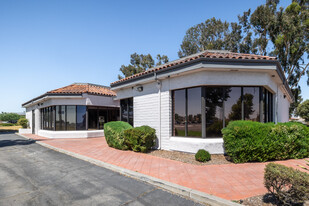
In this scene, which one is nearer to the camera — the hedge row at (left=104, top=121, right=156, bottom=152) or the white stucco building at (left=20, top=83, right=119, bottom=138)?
the hedge row at (left=104, top=121, right=156, bottom=152)

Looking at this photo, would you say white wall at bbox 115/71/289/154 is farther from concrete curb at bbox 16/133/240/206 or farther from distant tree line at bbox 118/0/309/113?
distant tree line at bbox 118/0/309/113

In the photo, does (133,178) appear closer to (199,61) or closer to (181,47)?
(199,61)

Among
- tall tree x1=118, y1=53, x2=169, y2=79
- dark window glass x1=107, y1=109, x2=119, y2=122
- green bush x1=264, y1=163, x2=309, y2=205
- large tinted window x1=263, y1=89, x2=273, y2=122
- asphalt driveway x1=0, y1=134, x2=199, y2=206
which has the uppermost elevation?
tall tree x1=118, y1=53, x2=169, y2=79

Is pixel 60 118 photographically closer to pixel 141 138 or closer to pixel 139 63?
pixel 141 138

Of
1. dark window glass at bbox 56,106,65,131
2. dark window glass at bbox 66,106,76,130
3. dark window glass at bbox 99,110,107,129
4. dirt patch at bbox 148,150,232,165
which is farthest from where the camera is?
dark window glass at bbox 99,110,107,129

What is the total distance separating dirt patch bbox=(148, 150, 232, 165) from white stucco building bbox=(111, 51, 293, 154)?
265 mm

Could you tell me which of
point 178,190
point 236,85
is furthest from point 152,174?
point 236,85

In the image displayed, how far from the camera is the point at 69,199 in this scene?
163 inches

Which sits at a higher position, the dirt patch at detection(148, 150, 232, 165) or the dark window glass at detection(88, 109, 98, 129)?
the dark window glass at detection(88, 109, 98, 129)

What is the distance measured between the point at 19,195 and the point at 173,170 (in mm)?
4421

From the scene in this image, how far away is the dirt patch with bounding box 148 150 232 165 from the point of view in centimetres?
680

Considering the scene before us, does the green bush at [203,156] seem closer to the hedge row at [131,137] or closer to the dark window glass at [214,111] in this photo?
the dark window glass at [214,111]

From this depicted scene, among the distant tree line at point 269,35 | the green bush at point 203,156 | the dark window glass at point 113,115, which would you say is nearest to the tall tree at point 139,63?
the distant tree line at point 269,35

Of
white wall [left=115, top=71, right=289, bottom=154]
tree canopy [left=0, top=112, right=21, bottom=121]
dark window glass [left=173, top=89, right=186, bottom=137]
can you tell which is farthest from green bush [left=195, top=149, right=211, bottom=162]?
tree canopy [left=0, top=112, right=21, bottom=121]
